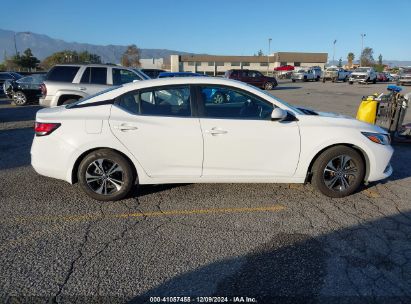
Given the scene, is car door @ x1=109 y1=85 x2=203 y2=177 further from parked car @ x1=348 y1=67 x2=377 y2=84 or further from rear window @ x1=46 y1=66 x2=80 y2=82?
parked car @ x1=348 y1=67 x2=377 y2=84

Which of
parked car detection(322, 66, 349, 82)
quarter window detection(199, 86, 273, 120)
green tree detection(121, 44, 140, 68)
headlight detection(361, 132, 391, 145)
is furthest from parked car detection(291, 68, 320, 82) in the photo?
quarter window detection(199, 86, 273, 120)

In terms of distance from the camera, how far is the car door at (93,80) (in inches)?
379

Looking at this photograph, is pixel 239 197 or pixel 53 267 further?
pixel 239 197

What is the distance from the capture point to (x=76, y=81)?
966 cm

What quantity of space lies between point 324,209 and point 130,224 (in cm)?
245

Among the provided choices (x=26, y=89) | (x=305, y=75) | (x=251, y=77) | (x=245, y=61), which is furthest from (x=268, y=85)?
(x=245, y=61)

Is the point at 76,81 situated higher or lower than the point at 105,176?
higher

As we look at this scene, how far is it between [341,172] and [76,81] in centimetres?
807

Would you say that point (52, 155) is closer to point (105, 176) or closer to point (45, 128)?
point (45, 128)

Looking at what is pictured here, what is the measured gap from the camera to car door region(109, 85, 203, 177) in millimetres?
4109

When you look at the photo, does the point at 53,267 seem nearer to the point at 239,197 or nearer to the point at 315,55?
the point at 239,197

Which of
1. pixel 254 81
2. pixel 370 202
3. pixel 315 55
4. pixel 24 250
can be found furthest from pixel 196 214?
pixel 315 55

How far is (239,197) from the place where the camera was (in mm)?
4527

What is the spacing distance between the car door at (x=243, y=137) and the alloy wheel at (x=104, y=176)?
1.14m
